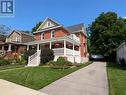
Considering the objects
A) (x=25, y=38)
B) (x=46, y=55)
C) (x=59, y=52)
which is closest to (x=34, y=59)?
(x=46, y=55)

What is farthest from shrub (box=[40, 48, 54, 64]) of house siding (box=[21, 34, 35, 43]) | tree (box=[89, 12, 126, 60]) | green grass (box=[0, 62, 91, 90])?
tree (box=[89, 12, 126, 60])

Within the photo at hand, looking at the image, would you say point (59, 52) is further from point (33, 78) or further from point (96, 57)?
point (96, 57)

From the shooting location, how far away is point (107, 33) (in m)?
48.2

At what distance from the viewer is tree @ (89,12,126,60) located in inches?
1874

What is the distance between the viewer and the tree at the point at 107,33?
4759 centimetres

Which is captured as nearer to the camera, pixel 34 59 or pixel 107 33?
pixel 34 59

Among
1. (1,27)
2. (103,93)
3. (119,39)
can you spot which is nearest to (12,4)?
(103,93)

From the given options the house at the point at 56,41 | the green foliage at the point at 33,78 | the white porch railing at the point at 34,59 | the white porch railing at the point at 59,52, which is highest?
the house at the point at 56,41

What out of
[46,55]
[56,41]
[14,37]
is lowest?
[46,55]

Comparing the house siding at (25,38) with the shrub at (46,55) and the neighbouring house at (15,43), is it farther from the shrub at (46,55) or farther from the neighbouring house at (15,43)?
the shrub at (46,55)

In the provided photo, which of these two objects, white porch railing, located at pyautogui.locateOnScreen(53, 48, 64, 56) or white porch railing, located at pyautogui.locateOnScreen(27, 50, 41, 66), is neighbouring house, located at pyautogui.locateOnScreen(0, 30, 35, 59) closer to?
white porch railing, located at pyautogui.locateOnScreen(27, 50, 41, 66)

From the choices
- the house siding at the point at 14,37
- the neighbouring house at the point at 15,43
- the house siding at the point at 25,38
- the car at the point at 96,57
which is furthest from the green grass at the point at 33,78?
the car at the point at 96,57

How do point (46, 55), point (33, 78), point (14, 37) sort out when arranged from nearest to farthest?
point (33, 78) → point (46, 55) → point (14, 37)

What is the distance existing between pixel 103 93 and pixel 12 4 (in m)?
19.9
